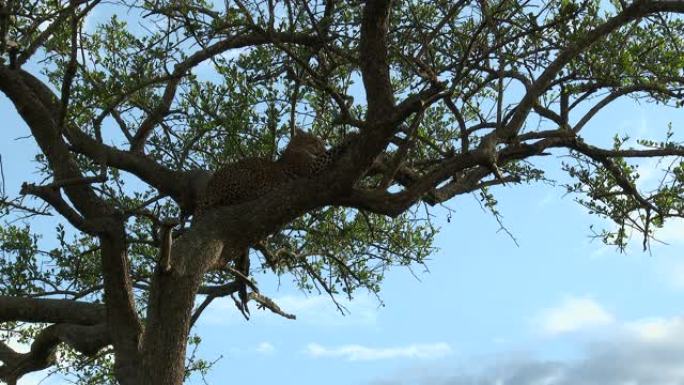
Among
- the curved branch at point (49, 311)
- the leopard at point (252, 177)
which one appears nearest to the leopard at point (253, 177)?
the leopard at point (252, 177)

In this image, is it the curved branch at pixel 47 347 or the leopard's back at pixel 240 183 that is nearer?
the leopard's back at pixel 240 183

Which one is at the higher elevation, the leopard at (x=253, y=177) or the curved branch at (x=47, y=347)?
the leopard at (x=253, y=177)

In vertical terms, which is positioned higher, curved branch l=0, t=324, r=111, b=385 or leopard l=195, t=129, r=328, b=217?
leopard l=195, t=129, r=328, b=217

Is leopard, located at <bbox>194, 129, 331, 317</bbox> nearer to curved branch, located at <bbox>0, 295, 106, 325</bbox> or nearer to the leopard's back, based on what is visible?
the leopard's back

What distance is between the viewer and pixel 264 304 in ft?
30.7

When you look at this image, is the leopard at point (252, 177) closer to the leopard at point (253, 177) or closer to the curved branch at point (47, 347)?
the leopard at point (253, 177)

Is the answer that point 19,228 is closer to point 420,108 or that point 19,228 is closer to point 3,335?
point 3,335

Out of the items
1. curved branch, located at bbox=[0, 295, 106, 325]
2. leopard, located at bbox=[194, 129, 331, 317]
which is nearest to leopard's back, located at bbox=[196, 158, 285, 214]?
leopard, located at bbox=[194, 129, 331, 317]

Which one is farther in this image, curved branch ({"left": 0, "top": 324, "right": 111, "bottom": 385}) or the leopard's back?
curved branch ({"left": 0, "top": 324, "right": 111, "bottom": 385})

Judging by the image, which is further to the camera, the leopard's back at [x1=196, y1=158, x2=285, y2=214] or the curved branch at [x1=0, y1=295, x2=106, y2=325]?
the curved branch at [x1=0, y1=295, x2=106, y2=325]

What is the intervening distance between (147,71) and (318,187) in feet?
10.9

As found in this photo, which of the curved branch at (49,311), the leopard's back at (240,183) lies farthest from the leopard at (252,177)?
the curved branch at (49,311)

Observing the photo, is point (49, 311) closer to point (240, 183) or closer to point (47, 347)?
point (47, 347)

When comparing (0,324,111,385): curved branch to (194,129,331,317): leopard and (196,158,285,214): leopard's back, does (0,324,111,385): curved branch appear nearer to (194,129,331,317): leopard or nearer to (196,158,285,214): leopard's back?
(194,129,331,317): leopard
